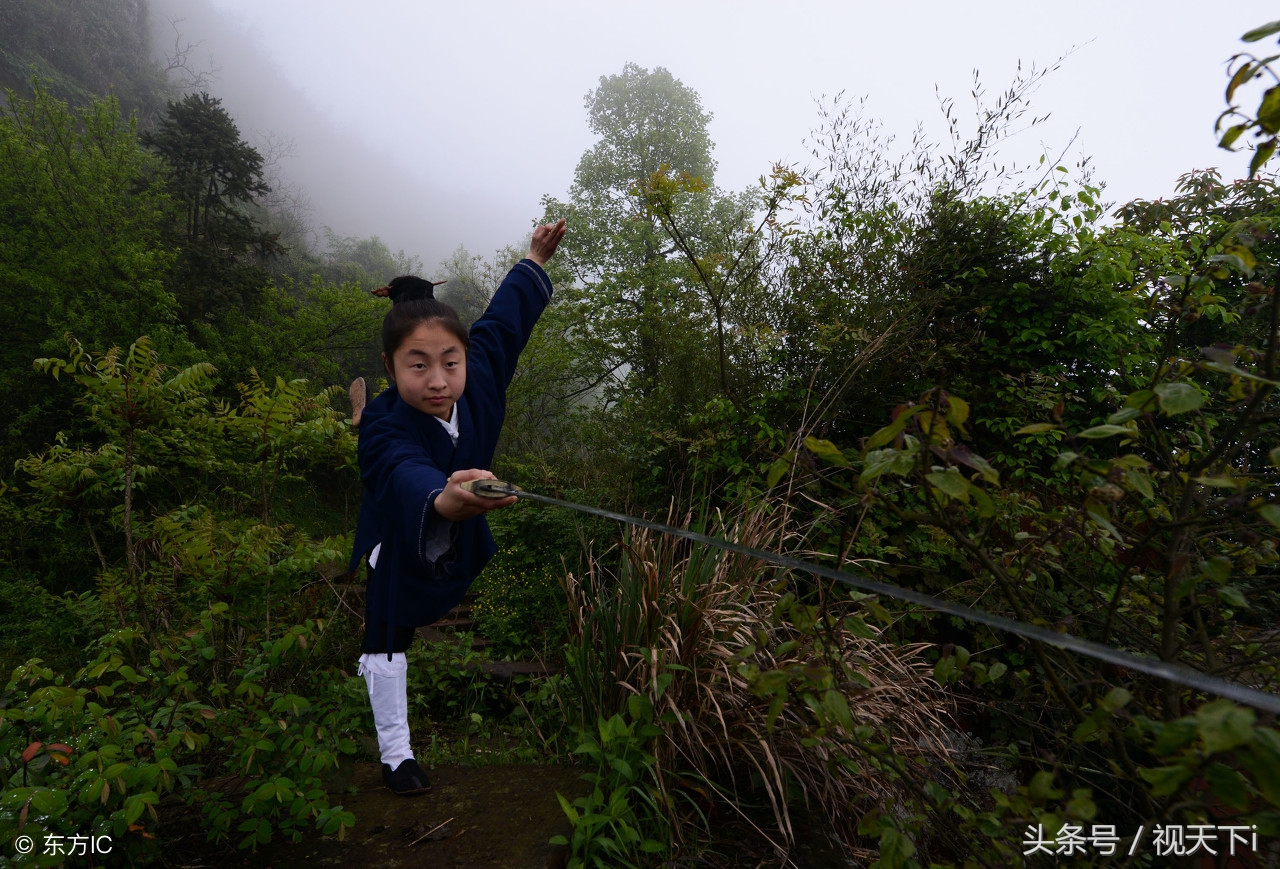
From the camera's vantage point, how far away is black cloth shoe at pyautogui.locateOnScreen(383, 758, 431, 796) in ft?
7.20

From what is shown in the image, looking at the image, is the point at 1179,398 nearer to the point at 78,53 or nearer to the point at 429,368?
the point at 429,368

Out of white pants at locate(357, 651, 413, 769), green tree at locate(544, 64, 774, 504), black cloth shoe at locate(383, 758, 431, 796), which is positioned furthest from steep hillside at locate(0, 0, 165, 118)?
black cloth shoe at locate(383, 758, 431, 796)

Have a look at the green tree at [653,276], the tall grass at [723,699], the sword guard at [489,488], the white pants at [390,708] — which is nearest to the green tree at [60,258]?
the green tree at [653,276]

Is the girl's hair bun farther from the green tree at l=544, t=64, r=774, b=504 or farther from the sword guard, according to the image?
the green tree at l=544, t=64, r=774, b=504

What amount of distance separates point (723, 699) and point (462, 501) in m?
1.23

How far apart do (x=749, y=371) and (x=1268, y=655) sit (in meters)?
4.00

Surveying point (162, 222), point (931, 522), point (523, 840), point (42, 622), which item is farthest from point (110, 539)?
point (931, 522)

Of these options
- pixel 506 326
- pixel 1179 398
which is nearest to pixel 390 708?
pixel 506 326

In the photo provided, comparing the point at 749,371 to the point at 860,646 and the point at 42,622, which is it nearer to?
the point at 860,646

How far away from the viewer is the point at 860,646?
2.58 m

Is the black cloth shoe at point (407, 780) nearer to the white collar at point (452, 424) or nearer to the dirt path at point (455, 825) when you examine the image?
the dirt path at point (455, 825)

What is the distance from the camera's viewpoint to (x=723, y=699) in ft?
7.49

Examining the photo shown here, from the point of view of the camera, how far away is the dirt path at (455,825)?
184 cm

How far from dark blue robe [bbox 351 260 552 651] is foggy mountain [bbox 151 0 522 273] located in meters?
56.4
